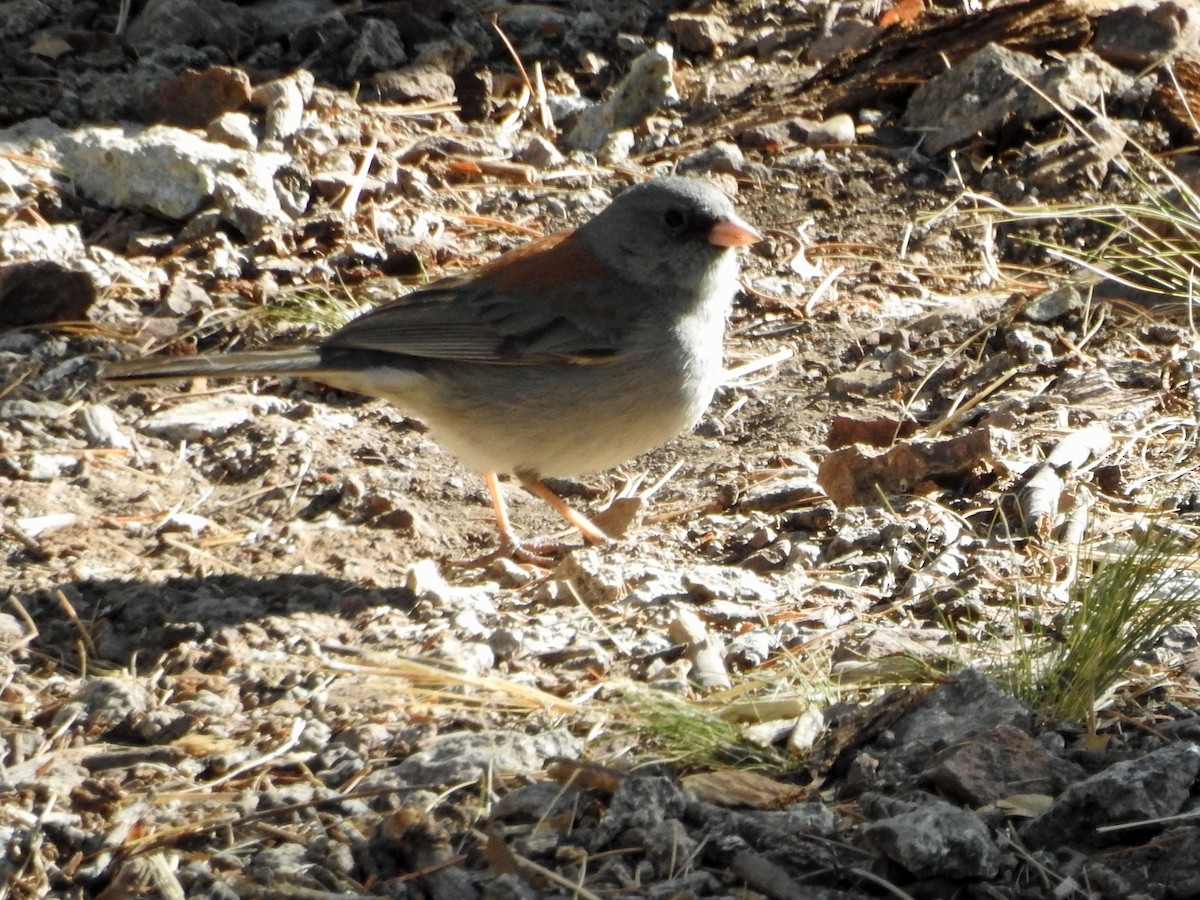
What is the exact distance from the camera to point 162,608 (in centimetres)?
396

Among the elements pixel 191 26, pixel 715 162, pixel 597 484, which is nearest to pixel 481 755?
pixel 597 484

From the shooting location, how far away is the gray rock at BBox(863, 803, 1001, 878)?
252 centimetres

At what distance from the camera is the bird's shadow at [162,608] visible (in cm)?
379

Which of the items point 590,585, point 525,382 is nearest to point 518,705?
point 590,585

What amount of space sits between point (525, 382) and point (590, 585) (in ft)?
3.14

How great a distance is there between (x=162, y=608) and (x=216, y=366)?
0.91 meters

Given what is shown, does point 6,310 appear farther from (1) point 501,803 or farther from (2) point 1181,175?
(2) point 1181,175

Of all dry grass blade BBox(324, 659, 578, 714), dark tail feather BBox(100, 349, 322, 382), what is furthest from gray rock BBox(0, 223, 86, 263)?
dry grass blade BBox(324, 659, 578, 714)

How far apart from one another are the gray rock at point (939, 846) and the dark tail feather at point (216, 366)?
2.70m

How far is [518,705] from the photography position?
338 cm

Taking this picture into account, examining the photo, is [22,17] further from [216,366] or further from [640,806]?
[640,806]

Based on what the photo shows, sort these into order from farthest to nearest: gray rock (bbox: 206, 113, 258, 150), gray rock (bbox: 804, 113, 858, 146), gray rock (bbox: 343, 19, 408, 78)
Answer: gray rock (bbox: 343, 19, 408, 78)
gray rock (bbox: 804, 113, 858, 146)
gray rock (bbox: 206, 113, 258, 150)

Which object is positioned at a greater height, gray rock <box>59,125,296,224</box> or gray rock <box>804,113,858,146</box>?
gray rock <box>804,113,858,146</box>

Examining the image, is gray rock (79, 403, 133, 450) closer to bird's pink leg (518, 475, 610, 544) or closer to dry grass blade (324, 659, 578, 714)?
bird's pink leg (518, 475, 610, 544)
